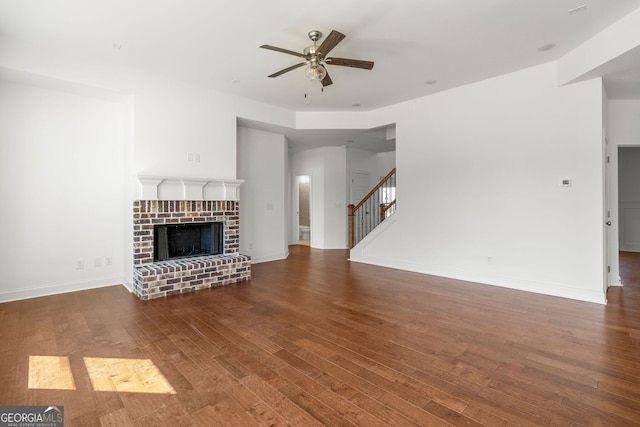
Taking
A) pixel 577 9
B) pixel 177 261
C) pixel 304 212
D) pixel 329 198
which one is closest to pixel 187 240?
pixel 177 261

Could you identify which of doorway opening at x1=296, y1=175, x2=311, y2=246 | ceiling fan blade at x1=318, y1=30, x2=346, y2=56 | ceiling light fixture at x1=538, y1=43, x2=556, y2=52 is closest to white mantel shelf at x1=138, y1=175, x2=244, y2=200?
ceiling fan blade at x1=318, y1=30, x2=346, y2=56

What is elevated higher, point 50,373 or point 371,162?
point 371,162

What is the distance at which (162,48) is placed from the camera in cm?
382

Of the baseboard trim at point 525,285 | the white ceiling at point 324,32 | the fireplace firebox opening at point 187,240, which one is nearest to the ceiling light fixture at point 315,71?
the white ceiling at point 324,32

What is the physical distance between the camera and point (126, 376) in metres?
2.21

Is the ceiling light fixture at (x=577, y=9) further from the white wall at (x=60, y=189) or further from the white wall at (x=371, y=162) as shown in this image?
the white wall at (x=371, y=162)

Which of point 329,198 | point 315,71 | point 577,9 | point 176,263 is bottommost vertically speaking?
point 176,263

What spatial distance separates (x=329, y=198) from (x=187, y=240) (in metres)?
4.25

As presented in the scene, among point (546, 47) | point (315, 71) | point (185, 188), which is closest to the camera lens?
point (315, 71)

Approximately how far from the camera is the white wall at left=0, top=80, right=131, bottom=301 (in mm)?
3955

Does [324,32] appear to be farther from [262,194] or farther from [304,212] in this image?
[304,212]

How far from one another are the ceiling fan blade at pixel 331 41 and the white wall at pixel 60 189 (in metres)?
3.35

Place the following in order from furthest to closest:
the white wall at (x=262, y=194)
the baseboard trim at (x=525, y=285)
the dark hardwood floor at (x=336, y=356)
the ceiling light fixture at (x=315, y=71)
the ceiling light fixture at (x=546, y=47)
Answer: the white wall at (x=262, y=194), the baseboard trim at (x=525, y=285), the ceiling light fixture at (x=546, y=47), the ceiling light fixture at (x=315, y=71), the dark hardwood floor at (x=336, y=356)

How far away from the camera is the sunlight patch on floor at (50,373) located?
6.89 ft
